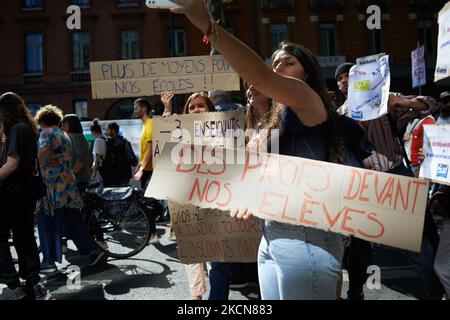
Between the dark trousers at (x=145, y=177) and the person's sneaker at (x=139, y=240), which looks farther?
the dark trousers at (x=145, y=177)

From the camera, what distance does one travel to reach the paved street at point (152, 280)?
405 cm

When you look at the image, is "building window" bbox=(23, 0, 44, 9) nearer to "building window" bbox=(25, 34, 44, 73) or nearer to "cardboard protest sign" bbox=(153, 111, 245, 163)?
"building window" bbox=(25, 34, 44, 73)

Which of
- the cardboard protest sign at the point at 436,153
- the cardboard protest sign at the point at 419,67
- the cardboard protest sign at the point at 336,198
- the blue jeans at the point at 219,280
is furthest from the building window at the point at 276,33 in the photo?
the cardboard protest sign at the point at 336,198

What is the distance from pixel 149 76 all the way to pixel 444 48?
2044 millimetres

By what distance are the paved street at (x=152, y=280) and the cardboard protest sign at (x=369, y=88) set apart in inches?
62.5

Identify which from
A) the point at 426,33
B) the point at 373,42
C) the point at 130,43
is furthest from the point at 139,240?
the point at 426,33

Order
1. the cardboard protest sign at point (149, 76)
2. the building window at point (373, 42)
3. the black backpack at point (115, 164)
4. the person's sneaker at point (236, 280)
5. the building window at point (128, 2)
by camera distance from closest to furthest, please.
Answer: the cardboard protest sign at point (149, 76) → the person's sneaker at point (236, 280) → the black backpack at point (115, 164) → the building window at point (373, 42) → the building window at point (128, 2)

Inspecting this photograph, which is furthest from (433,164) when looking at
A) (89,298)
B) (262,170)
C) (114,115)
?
(114,115)

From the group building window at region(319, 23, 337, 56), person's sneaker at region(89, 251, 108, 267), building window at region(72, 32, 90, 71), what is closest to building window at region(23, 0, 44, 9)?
building window at region(72, 32, 90, 71)

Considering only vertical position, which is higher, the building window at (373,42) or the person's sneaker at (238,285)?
the building window at (373,42)

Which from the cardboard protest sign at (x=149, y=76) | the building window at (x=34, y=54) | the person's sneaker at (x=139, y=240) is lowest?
the person's sneaker at (x=139, y=240)

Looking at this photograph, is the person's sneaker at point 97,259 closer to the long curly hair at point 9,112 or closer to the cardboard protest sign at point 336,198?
the long curly hair at point 9,112

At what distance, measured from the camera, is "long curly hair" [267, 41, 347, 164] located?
71.1 inches
